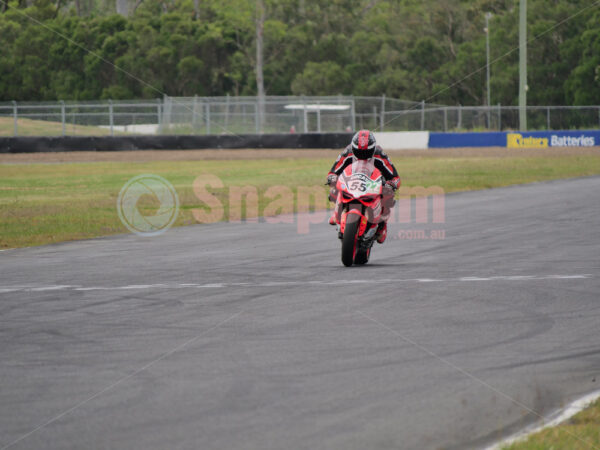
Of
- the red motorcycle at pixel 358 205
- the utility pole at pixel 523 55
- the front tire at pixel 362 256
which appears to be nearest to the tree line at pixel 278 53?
the utility pole at pixel 523 55

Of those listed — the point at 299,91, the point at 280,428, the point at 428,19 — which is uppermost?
the point at 428,19

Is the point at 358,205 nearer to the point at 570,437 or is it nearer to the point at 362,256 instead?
the point at 362,256

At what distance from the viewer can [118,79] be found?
77188 mm

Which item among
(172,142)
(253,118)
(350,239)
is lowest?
(350,239)

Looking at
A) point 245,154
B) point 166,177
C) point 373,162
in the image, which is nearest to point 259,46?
point 245,154

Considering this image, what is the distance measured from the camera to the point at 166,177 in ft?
102

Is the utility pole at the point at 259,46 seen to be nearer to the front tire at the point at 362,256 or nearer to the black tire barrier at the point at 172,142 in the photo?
the black tire barrier at the point at 172,142

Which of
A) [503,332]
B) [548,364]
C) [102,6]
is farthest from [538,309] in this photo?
[102,6]

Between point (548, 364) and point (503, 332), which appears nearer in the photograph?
point (548, 364)

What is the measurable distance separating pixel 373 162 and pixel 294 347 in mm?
4911

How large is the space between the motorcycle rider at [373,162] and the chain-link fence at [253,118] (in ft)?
117

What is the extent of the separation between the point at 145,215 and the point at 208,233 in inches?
157

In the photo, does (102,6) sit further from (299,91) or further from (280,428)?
(280,428)

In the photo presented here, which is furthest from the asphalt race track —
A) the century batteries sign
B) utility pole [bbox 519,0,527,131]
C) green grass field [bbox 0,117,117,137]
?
green grass field [bbox 0,117,117,137]
